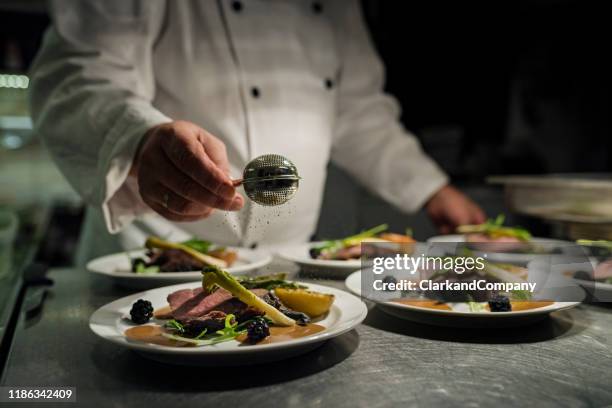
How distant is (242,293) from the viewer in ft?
3.20

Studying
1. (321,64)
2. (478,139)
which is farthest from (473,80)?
(321,64)

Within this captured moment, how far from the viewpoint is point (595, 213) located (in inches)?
67.8

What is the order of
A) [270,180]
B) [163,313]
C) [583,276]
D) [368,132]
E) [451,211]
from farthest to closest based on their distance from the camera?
[368,132] < [451,211] < [583,276] < [163,313] < [270,180]

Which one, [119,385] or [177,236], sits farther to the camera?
[177,236]

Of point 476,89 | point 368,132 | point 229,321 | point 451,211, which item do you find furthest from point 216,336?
point 476,89

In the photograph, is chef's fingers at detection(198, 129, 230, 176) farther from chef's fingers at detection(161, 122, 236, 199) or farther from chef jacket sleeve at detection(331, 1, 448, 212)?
chef jacket sleeve at detection(331, 1, 448, 212)

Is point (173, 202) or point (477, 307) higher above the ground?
point (173, 202)

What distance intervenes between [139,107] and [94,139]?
0.19 metres

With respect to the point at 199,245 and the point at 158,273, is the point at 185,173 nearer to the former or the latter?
the point at 158,273

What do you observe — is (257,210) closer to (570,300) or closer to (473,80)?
(570,300)

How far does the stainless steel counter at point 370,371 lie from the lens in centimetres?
74

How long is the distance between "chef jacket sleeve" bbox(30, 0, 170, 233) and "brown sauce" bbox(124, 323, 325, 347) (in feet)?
1.32

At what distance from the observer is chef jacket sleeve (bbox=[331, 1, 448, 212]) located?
2375mm

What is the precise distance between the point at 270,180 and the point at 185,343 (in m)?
0.30
